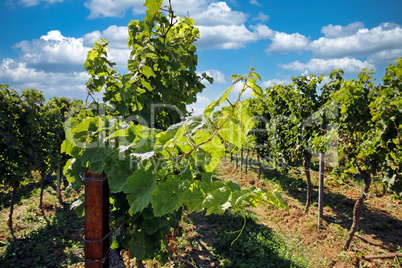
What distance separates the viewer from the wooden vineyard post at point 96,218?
163 centimetres

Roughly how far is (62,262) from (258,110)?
8885 mm

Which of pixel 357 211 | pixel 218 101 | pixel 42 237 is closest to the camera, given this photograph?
pixel 218 101

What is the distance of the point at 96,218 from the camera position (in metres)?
1.67

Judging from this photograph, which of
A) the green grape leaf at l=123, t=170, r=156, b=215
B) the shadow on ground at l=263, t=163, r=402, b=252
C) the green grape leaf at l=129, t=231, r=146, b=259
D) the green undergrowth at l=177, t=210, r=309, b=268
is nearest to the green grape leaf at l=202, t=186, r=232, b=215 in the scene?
the green grape leaf at l=123, t=170, r=156, b=215

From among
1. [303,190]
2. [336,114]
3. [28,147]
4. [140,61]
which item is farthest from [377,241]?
[28,147]

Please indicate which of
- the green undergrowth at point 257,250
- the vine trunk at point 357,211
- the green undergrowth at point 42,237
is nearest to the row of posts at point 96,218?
the green undergrowth at point 257,250

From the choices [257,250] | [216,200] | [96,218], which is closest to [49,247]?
[257,250]

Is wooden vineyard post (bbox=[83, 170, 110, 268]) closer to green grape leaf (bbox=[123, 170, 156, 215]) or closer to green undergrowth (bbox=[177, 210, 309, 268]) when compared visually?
green grape leaf (bbox=[123, 170, 156, 215])

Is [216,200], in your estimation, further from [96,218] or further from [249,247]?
[249,247]

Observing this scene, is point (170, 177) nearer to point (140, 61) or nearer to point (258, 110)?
point (140, 61)

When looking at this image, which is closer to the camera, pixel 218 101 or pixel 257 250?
pixel 218 101

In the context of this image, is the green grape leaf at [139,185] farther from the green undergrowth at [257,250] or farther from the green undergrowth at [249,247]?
the green undergrowth at [257,250]

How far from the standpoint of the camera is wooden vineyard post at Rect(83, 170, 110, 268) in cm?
163

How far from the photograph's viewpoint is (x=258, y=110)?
11.5 m
